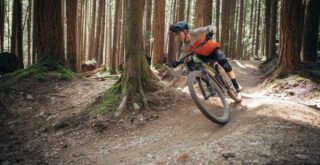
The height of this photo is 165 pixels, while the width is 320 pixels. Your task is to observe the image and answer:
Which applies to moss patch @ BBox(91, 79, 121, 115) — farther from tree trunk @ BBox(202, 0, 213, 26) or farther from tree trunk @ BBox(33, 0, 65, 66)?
tree trunk @ BBox(202, 0, 213, 26)

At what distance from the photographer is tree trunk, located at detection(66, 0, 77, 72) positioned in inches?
506

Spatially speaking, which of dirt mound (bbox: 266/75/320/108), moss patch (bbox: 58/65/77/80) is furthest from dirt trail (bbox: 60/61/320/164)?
moss patch (bbox: 58/65/77/80)

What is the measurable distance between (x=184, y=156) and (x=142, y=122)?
8.93 ft

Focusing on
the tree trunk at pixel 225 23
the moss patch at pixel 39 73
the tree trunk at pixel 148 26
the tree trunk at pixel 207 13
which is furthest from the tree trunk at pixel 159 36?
the tree trunk at pixel 225 23

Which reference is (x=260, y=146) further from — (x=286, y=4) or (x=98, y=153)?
(x=286, y=4)

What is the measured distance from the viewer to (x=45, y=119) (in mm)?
8664

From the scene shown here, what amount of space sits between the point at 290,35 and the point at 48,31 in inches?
338

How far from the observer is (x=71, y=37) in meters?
13.0

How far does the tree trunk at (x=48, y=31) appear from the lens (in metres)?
11.5

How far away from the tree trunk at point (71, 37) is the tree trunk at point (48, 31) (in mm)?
1146

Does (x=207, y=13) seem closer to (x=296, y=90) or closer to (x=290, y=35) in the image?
(x=290, y=35)

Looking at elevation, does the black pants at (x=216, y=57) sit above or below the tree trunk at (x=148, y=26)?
below

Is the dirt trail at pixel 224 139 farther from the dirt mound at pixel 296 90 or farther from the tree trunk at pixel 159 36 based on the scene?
the tree trunk at pixel 159 36

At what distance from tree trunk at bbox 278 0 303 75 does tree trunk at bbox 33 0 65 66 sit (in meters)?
8.04
